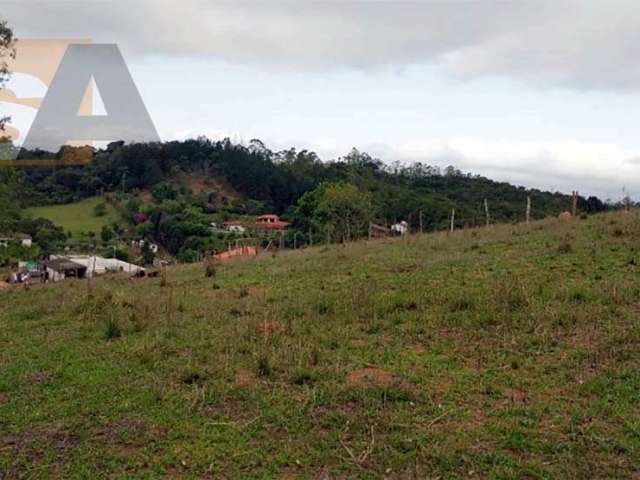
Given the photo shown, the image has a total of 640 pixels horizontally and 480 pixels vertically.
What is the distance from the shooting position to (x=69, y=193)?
49.8 m

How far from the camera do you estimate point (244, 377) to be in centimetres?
436

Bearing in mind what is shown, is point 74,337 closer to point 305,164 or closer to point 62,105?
point 62,105

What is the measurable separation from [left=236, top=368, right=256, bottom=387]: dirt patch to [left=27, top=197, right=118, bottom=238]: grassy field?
40689 mm

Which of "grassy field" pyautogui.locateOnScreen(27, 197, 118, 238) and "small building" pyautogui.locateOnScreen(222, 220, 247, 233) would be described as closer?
"small building" pyautogui.locateOnScreen(222, 220, 247, 233)

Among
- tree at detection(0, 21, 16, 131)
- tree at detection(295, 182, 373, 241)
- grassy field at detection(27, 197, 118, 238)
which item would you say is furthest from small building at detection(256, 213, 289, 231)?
tree at detection(0, 21, 16, 131)

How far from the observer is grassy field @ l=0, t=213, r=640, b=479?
304 cm

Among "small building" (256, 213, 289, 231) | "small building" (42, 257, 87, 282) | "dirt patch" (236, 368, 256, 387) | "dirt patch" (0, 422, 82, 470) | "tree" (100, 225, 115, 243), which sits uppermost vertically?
"small building" (256, 213, 289, 231)

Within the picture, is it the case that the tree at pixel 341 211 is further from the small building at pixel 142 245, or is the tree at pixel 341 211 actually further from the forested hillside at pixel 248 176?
the small building at pixel 142 245

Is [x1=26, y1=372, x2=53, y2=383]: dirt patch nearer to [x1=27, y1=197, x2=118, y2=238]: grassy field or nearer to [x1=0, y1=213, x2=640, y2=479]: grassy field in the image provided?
[x1=0, y1=213, x2=640, y2=479]: grassy field

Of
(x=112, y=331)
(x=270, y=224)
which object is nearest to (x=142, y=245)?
(x=270, y=224)

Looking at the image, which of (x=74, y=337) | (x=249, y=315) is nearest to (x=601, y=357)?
(x=249, y=315)

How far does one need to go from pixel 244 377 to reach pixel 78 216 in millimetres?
46513

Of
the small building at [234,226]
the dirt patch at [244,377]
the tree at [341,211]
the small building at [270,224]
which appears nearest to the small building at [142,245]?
the small building at [234,226]

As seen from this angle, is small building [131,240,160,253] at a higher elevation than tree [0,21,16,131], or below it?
below
